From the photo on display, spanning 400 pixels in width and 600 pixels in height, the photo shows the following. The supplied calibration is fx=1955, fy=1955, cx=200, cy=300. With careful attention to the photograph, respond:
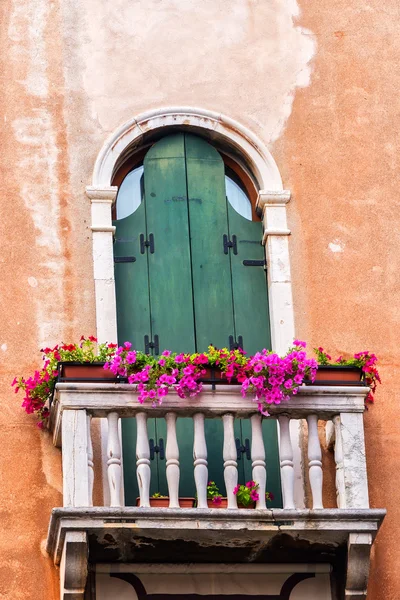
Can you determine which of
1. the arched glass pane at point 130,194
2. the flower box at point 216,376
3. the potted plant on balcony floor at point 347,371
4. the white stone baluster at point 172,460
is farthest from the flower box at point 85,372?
the arched glass pane at point 130,194

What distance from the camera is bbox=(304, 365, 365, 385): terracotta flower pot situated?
12375 mm

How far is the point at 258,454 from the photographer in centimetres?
1221

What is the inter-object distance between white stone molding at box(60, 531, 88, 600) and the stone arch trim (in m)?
A: 2.92

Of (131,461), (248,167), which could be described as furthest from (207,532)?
(248,167)

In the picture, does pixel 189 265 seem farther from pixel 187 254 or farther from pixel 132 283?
pixel 132 283

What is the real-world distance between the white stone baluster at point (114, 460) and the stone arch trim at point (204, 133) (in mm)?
2157

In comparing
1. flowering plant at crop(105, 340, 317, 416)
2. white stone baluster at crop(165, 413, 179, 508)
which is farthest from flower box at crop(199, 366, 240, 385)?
white stone baluster at crop(165, 413, 179, 508)

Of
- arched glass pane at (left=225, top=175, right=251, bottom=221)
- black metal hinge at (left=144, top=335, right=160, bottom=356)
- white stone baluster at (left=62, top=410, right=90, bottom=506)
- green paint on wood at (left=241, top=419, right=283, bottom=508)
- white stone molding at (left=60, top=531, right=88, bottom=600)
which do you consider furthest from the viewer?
arched glass pane at (left=225, top=175, right=251, bottom=221)

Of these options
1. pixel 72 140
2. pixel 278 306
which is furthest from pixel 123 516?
pixel 72 140

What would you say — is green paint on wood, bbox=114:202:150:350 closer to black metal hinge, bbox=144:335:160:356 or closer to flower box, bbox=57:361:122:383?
black metal hinge, bbox=144:335:160:356

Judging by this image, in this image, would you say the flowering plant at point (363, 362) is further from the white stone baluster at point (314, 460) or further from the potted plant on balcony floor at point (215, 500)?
the potted plant on balcony floor at point (215, 500)

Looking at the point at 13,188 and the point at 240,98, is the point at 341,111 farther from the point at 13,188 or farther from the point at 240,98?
the point at 13,188

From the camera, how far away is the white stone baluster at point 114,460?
39.1 feet

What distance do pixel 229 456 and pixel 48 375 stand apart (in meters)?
1.31
